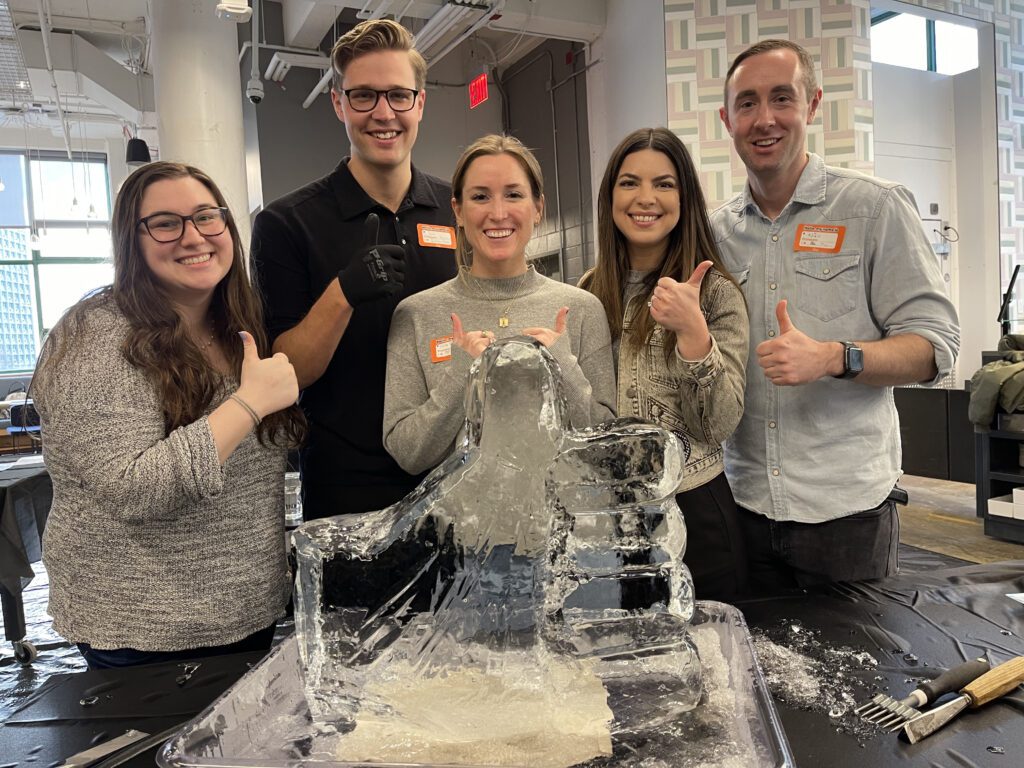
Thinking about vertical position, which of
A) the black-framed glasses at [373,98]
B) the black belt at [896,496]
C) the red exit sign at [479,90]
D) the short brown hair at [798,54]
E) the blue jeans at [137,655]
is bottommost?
the blue jeans at [137,655]

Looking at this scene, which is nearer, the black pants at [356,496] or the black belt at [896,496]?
the black pants at [356,496]

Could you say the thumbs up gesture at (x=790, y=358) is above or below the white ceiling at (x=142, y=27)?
below

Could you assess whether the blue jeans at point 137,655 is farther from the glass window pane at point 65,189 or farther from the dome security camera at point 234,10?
the glass window pane at point 65,189

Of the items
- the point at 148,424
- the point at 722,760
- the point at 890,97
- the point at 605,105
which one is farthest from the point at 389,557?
the point at 890,97

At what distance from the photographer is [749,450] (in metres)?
1.63

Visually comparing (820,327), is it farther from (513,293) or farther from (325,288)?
(325,288)

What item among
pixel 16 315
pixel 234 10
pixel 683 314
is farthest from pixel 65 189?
pixel 683 314

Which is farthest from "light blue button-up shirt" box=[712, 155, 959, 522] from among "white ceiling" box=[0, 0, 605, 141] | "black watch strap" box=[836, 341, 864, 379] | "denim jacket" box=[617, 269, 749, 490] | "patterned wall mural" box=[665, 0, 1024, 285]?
"white ceiling" box=[0, 0, 605, 141]

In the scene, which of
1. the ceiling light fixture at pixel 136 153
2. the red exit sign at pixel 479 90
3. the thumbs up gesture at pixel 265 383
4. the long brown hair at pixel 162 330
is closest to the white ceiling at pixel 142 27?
the red exit sign at pixel 479 90

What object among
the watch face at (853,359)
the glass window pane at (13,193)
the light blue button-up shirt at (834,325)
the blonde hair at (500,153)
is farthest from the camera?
the glass window pane at (13,193)

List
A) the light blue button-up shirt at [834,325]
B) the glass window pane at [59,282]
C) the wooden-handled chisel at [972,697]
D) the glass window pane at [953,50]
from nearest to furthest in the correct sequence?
the wooden-handled chisel at [972,697]
the light blue button-up shirt at [834,325]
the glass window pane at [953,50]
the glass window pane at [59,282]

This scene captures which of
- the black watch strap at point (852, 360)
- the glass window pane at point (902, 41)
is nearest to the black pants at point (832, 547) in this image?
the black watch strap at point (852, 360)

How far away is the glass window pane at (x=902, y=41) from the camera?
250 inches

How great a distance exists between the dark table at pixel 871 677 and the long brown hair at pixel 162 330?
40 centimetres
